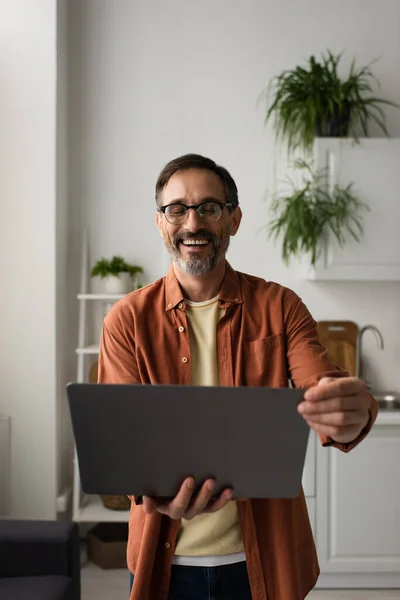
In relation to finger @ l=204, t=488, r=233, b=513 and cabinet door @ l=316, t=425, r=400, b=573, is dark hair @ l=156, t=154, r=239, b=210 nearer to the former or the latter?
finger @ l=204, t=488, r=233, b=513

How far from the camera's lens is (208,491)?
1.32m

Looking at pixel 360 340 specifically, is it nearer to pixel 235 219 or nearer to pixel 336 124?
pixel 336 124

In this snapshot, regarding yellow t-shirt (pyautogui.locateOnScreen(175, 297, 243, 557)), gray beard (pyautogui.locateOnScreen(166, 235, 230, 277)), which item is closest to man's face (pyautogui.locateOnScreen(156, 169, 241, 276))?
gray beard (pyautogui.locateOnScreen(166, 235, 230, 277))

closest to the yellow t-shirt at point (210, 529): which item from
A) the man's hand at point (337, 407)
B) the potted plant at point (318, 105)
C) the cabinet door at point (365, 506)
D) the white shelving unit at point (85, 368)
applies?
the man's hand at point (337, 407)

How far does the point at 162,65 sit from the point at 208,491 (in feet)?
10.7

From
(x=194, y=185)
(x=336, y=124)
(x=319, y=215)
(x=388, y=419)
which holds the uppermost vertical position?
(x=336, y=124)

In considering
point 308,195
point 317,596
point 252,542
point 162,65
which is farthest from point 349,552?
point 162,65

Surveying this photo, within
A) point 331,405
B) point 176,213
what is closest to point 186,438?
point 331,405

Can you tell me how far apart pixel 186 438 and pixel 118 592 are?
2514mm

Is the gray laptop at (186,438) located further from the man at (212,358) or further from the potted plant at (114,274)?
the potted plant at (114,274)

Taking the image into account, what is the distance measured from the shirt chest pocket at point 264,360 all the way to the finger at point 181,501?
0.39 metres

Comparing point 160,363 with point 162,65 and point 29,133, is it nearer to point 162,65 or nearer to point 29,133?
point 29,133

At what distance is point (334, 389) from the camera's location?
1292 mm

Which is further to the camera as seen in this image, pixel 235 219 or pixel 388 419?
pixel 388 419
